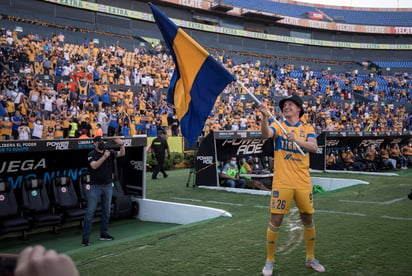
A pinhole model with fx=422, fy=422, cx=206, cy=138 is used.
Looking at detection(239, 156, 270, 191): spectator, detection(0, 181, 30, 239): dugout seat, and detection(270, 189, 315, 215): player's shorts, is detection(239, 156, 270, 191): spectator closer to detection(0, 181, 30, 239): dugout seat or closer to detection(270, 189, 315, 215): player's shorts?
detection(0, 181, 30, 239): dugout seat

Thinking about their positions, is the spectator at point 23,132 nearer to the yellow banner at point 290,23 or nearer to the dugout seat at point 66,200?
the dugout seat at point 66,200

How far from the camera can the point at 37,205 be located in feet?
28.2

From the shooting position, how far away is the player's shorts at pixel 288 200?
4.86m

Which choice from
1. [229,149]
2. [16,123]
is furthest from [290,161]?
[16,123]

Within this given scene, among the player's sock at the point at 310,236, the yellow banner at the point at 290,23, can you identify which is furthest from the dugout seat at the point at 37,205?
the yellow banner at the point at 290,23

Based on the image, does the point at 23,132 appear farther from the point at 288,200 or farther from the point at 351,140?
the point at 351,140

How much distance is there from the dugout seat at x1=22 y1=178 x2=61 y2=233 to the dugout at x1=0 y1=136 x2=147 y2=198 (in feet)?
1.18

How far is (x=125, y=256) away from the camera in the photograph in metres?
6.05

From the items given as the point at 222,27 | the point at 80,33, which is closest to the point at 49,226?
the point at 80,33

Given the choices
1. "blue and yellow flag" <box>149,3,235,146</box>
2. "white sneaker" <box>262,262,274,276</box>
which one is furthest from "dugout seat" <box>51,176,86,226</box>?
"white sneaker" <box>262,262,274,276</box>

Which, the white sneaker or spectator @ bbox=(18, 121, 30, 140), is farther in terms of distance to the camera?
spectator @ bbox=(18, 121, 30, 140)

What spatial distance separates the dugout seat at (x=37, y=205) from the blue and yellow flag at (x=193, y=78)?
374 centimetres

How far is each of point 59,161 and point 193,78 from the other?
4.63 metres

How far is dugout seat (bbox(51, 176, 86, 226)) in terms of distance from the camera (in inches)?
349
